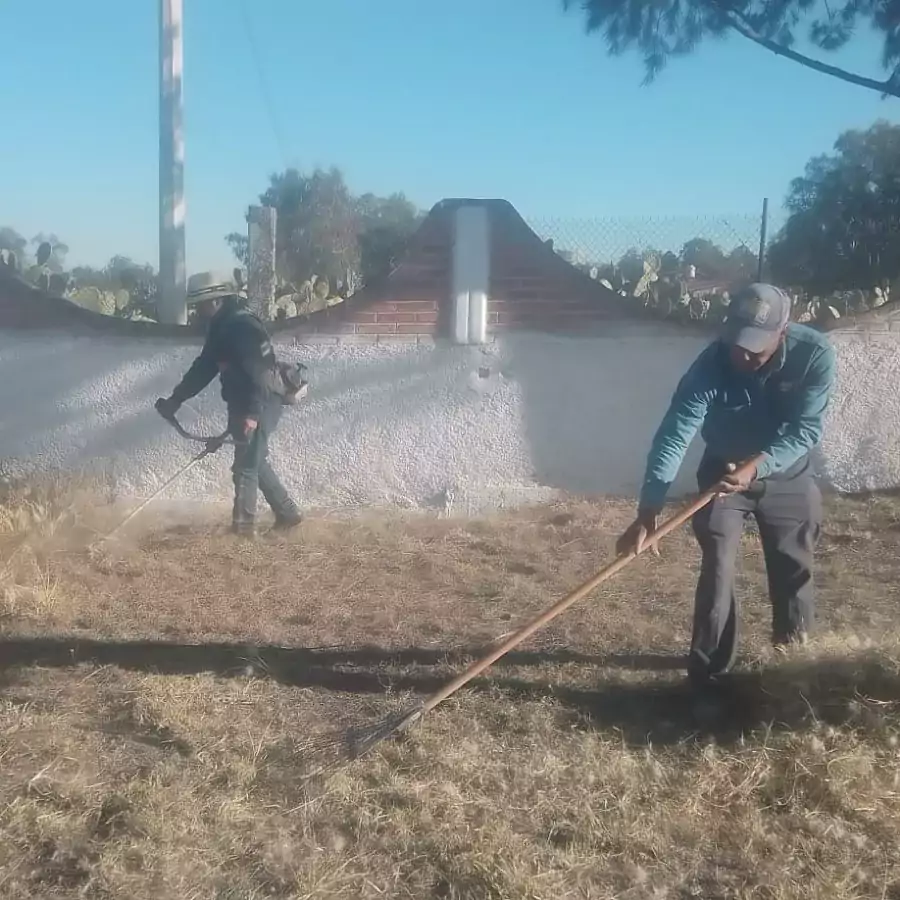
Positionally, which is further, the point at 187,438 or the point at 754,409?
the point at 187,438

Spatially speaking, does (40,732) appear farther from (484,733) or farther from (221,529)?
(221,529)

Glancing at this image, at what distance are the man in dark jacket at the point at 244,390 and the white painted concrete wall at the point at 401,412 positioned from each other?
539 millimetres

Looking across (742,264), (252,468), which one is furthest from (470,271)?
(742,264)

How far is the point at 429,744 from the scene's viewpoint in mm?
3859

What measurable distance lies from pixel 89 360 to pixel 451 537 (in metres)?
2.93

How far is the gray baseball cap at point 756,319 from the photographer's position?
3.88 m

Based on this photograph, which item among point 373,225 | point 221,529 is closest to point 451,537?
point 221,529

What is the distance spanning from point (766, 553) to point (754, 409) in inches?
24.5

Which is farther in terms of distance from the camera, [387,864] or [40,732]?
[40,732]

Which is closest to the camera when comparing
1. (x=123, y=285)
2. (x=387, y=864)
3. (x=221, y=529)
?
(x=387, y=864)

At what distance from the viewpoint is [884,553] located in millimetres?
6809

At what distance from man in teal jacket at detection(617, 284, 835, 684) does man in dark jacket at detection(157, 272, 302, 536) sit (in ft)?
11.3

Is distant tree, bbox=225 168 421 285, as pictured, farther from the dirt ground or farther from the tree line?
the dirt ground

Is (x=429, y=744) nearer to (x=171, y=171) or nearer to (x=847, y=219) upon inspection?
(x=171, y=171)
